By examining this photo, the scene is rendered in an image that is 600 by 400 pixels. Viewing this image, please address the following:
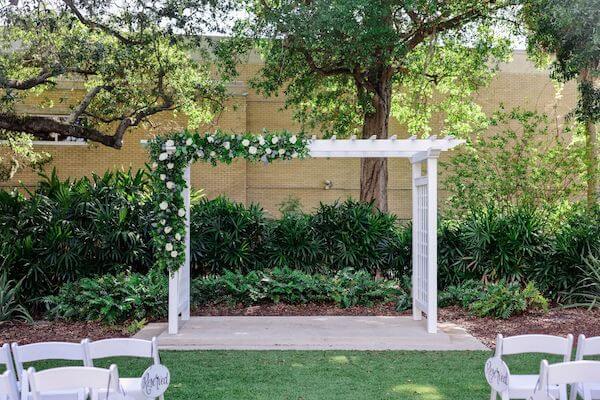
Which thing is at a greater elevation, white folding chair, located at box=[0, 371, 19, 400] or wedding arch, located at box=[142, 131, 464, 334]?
wedding arch, located at box=[142, 131, 464, 334]

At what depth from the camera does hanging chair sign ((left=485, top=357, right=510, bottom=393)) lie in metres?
4.79

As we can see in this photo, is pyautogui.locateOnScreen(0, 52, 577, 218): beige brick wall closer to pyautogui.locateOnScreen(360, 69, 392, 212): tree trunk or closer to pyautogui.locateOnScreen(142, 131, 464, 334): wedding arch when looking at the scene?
pyautogui.locateOnScreen(360, 69, 392, 212): tree trunk

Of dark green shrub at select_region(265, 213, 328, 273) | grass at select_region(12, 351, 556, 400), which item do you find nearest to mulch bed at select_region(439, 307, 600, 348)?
grass at select_region(12, 351, 556, 400)

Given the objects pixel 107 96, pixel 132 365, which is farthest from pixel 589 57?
pixel 107 96

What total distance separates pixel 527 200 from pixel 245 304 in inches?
302

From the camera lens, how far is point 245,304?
1143cm

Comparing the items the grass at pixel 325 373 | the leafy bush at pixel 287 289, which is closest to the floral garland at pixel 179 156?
the grass at pixel 325 373

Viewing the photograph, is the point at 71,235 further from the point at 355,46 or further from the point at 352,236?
the point at 355,46

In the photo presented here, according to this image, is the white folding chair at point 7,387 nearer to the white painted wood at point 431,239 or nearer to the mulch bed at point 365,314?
the mulch bed at point 365,314

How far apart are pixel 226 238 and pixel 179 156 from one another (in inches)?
148

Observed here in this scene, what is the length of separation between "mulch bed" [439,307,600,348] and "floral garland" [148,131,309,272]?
3.75m

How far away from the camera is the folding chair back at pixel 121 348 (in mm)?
4949

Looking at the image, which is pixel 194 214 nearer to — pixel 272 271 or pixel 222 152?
pixel 272 271

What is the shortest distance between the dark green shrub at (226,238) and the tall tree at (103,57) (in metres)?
2.28
